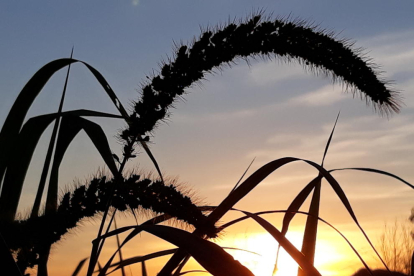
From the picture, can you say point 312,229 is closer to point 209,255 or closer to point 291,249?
point 291,249

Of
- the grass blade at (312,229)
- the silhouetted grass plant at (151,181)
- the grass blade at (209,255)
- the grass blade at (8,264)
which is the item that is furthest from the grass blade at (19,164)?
the grass blade at (312,229)

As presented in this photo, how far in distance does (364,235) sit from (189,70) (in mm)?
921

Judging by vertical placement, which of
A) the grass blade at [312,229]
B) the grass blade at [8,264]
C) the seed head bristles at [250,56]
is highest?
the seed head bristles at [250,56]

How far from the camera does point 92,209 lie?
1402 millimetres

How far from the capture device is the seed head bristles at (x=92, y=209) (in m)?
1.33

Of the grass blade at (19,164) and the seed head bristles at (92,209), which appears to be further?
the grass blade at (19,164)

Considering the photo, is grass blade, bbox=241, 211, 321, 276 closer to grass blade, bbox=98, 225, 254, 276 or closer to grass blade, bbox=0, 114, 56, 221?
grass blade, bbox=98, 225, 254, 276

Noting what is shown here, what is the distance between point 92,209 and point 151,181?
0.80 feet

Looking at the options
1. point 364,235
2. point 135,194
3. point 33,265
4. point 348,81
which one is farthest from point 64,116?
point 348,81

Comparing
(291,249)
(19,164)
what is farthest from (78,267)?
(291,249)

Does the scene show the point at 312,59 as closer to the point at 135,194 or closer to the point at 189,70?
the point at 189,70

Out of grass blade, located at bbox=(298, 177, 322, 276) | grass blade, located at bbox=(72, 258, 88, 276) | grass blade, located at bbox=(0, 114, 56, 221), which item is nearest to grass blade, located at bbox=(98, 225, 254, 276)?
grass blade, located at bbox=(0, 114, 56, 221)

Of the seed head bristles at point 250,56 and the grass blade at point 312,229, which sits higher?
the seed head bristles at point 250,56

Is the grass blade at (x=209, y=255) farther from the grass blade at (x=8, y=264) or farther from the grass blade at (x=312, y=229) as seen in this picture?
the grass blade at (x=312, y=229)
